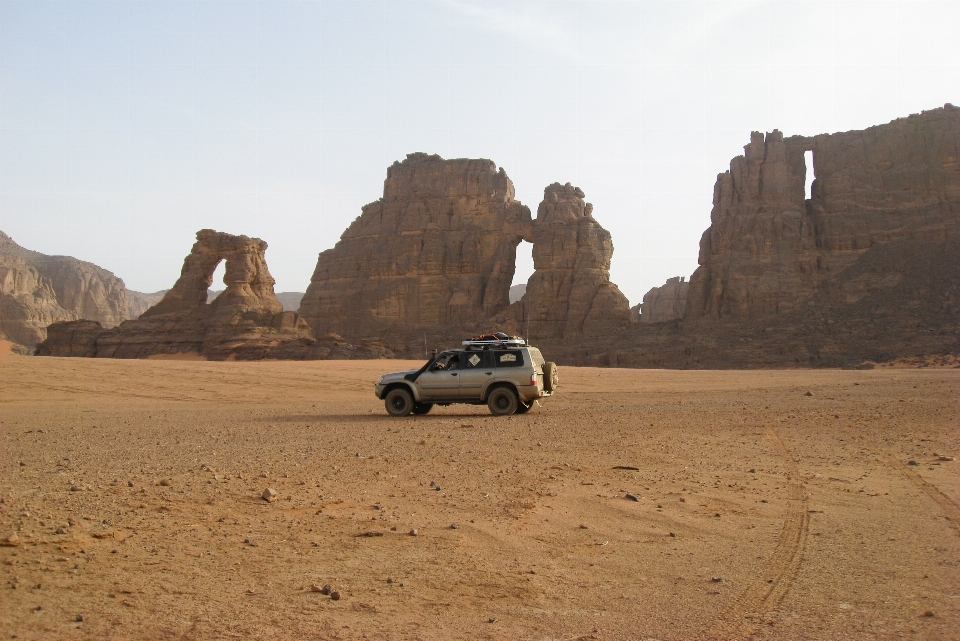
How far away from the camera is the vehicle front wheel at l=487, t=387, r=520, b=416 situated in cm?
1759

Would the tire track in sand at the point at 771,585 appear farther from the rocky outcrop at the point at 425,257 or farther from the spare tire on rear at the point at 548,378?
the rocky outcrop at the point at 425,257

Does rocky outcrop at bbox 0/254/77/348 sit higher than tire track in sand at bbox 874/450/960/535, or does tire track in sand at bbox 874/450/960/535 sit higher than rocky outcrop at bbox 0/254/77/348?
rocky outcrop at bbox 0/254/77/348

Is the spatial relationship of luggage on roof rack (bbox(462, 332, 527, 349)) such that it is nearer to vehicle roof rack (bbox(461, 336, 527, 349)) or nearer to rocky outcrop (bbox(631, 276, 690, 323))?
vehicle roof rack (bbox(461, 336, 527, 349))

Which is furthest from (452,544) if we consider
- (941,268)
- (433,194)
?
(433,194)

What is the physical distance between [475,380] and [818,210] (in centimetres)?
5935

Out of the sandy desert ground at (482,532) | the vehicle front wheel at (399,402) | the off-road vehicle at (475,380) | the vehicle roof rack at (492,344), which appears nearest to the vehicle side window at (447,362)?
the off-road vehicle at (475,380)

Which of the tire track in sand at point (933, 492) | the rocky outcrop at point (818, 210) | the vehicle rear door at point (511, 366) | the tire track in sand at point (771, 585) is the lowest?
the tire track in sand at point (771, 585)

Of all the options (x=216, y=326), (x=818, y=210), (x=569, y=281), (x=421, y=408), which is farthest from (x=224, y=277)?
(x=818, y=210)

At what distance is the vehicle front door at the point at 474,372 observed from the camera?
698 inches

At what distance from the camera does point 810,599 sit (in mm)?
5629

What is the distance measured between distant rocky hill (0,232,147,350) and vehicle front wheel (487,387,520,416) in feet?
210

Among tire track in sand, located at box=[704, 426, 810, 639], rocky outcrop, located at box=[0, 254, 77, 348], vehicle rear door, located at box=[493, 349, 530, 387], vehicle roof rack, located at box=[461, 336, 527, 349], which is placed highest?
rocky outcrop, located at box=[0, 254, 77, 348]

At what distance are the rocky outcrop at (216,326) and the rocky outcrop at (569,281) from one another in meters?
21.8

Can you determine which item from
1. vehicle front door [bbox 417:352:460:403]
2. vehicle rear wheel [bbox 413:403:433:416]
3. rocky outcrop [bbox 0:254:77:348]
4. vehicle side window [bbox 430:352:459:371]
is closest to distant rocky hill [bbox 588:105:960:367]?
vehicle rear wheel [bbox 413:403:433:416]
